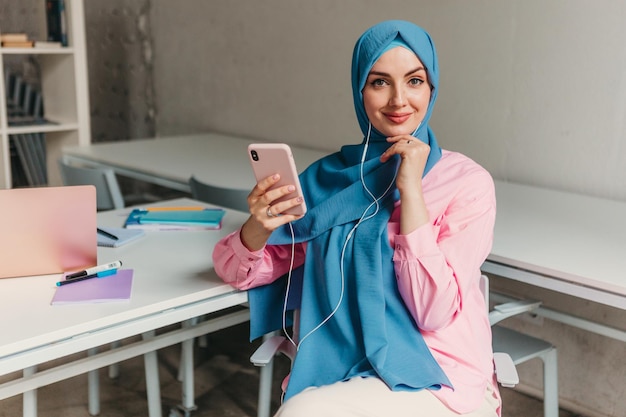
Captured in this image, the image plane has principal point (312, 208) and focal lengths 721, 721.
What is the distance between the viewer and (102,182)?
2766 millimetres

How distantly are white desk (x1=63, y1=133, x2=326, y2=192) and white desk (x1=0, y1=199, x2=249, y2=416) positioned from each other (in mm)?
831

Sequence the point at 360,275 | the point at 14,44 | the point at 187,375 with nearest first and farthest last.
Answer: the point at 360,275 → the point at 187,375 → the point at 14,44

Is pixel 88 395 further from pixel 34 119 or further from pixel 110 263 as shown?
pixel 34 119

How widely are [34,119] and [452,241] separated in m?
3.10

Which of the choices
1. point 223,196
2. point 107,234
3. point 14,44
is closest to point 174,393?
point 223,196

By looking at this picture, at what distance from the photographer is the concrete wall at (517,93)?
2.48 metres

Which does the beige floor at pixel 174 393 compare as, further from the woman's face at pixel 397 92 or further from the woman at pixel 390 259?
the woman's face at pixel 397 92

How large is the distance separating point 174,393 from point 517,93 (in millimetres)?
1705

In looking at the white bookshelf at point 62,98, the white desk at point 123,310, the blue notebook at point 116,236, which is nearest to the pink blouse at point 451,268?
the white desk at point 123,310

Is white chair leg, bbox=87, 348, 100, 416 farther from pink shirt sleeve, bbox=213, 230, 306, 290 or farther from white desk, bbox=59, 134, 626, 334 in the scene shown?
pink shirt sleeve, bbox=213, 230, 306, 290

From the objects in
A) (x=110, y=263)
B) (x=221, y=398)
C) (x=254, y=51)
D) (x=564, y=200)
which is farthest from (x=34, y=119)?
(x=564, y=200)

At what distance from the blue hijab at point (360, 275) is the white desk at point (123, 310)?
17cm

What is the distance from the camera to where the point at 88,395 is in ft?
8.64

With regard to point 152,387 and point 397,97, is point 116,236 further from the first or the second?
point 397,97
